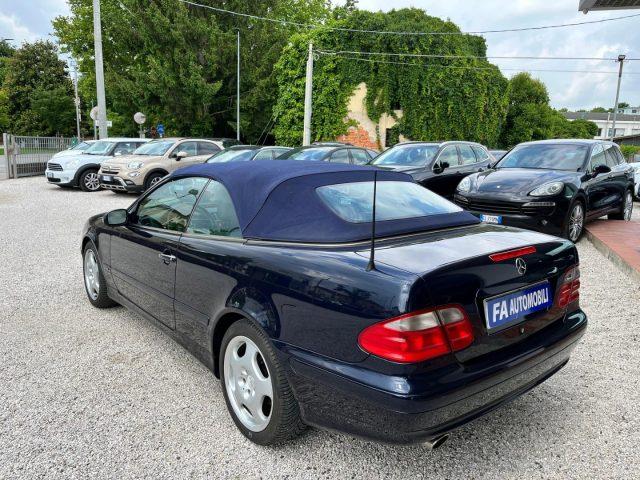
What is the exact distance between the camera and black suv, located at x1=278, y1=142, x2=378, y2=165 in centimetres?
1219

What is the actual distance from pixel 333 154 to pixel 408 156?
2302 millimetres

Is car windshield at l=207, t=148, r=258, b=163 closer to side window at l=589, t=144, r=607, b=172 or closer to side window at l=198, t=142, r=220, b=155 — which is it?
side window at l=198, t=142, r=220, b=155

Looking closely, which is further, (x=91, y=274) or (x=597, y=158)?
(x=597, y=158)

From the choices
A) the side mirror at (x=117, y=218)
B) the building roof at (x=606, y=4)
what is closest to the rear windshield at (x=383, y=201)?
the side mirror at (x=117, y=218)

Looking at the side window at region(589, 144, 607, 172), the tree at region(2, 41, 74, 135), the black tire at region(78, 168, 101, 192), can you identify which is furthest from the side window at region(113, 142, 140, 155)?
the tree at region(2, 41, 74, 135)

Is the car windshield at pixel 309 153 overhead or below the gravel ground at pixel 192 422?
overhead

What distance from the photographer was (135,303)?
378cm

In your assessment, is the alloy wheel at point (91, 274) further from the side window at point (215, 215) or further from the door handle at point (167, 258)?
the side window at point (215, 215)

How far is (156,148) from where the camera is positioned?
Result: 14.2m

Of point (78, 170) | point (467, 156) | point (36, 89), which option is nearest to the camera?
point (467, 156)

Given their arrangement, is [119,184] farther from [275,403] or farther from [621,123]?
[621,123]

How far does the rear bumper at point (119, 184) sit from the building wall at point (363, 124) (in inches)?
739

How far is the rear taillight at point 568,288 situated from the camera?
2.65 metres

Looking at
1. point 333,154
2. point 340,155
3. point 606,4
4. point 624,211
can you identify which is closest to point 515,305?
point 606,4
